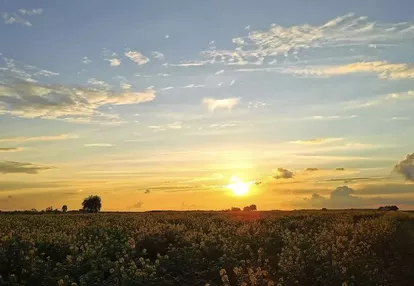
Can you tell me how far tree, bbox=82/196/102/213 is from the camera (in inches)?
5492

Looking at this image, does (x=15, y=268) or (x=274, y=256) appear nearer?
(x=15, y=268)

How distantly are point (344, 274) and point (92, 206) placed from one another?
125 metres

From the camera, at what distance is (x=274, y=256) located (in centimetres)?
2553

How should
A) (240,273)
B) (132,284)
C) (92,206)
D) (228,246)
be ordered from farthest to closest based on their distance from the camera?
(92,206) < (228,246) < (240,273) < (132,284)

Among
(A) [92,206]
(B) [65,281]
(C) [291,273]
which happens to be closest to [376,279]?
(C) [291,273]

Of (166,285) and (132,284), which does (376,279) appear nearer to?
(166,285)

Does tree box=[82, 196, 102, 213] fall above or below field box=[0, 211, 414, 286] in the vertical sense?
above

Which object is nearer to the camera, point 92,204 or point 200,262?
point 200,262

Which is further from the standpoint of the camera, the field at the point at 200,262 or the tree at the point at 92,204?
the tree at the point at 92,204

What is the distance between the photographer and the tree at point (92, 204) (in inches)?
5492

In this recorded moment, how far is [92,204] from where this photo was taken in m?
140

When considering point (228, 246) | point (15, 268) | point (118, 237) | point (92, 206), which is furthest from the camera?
point (92, 206)

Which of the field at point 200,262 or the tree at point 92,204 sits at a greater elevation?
the tree at point 92,204

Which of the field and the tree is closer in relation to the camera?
the field
